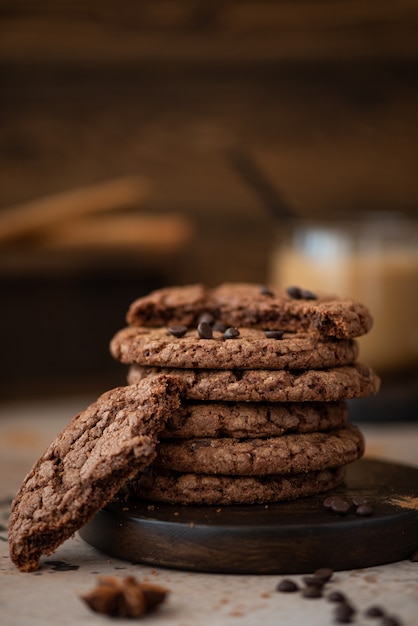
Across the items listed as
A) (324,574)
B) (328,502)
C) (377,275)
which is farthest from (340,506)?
(377,275)

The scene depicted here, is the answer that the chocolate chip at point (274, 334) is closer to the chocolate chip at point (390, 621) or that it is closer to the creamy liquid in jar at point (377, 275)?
the chocolate chip at point (390, 621)

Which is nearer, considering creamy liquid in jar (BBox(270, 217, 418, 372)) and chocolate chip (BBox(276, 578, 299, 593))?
chocolate chip (BBox(276, 578, 299, 593))

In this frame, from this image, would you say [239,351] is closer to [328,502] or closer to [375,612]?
[328,502]

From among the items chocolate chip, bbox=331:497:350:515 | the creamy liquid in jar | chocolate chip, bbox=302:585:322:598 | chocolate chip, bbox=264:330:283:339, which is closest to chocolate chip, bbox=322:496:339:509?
chocolate chip, bbox=331:497:350:515

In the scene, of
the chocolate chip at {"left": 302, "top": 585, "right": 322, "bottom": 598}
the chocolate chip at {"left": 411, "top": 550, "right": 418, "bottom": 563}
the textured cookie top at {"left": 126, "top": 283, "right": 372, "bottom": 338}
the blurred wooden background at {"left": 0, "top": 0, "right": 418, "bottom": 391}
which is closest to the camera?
the chocolate chip at {"left": 302, "top": 585, "right": 322, "bottom": 598}

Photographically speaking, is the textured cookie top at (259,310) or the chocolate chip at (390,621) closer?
the chocolate chip at (390,621)

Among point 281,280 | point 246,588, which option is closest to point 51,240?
point 281,280

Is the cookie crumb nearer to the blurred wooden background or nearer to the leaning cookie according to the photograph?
the leaning cookie

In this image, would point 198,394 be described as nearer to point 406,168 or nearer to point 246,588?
point 246,588

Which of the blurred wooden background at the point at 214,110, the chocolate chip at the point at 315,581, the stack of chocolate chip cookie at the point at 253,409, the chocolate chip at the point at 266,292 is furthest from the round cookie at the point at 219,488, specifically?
the blurred wooden background at the point at 214,110
